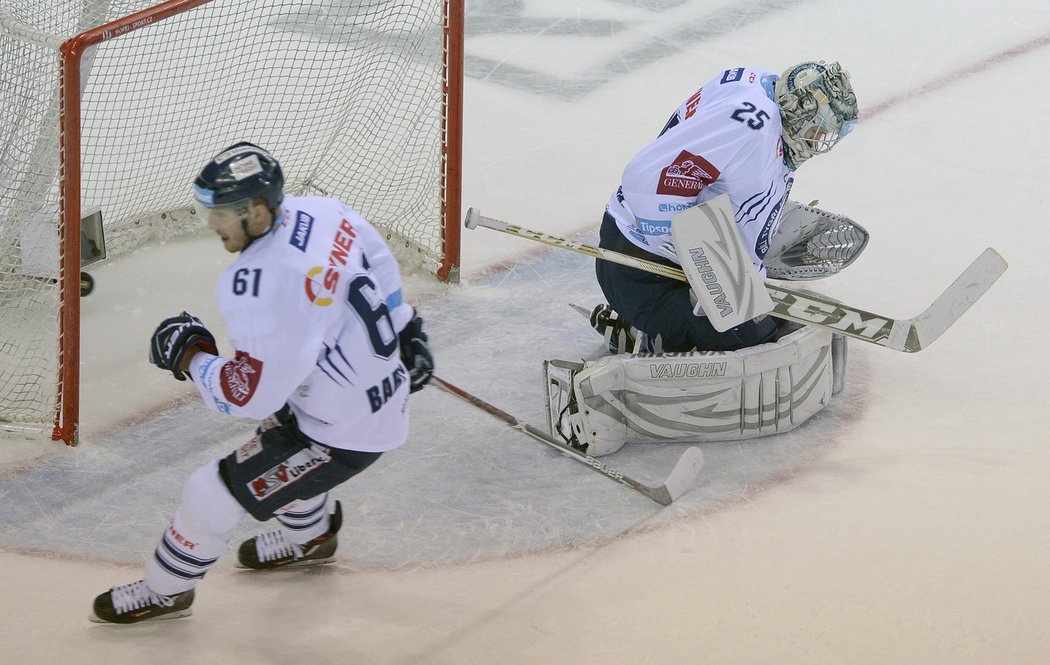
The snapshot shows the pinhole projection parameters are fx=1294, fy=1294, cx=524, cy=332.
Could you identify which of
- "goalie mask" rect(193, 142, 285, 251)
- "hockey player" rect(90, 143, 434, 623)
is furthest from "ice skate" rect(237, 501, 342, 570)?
"goalie mask" rect(193, 142, 285, 251)

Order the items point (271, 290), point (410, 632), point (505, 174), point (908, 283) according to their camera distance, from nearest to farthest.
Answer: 1. point (271, 290)
2. point (410, 632)
3. point (908, 283)
4. point (505, 174)

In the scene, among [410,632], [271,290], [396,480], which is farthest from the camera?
[396,480]

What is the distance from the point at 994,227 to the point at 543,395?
196 cm

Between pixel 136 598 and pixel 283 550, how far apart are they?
1.13ft

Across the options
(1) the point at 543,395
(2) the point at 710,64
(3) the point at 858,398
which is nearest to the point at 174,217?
(1) the point at 543,395

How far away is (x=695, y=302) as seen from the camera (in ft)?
10.8

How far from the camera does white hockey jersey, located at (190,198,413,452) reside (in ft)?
7.04

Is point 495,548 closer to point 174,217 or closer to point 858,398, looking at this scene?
point 858,398

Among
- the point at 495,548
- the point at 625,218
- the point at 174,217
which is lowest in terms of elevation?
the point at 495,548

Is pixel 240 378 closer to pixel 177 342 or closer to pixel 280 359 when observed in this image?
pixel 280 359

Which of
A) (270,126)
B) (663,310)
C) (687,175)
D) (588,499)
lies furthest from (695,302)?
(270,126)

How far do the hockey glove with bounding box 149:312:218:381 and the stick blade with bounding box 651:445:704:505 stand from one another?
45.8 inches

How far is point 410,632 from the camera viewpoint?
2574 mm

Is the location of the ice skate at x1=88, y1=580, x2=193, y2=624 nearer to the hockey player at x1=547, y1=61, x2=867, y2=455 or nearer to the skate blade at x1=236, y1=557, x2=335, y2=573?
the skate blade at x1=236, y1=557, x2=335, y2=573
